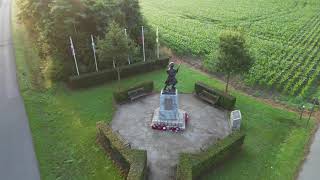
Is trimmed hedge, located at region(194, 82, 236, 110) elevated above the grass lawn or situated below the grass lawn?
above

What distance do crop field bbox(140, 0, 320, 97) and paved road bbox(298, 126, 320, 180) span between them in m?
6.49

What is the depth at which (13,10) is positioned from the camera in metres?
45.3

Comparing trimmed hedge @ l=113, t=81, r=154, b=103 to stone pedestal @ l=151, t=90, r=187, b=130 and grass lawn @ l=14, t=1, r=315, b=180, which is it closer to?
grass lawn @ l=14, t=1, r=315, b=180

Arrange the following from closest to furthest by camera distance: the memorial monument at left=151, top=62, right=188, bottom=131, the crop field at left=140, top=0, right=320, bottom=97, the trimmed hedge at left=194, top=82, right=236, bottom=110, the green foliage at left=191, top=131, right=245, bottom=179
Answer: the green foliage at left=191, top=131, right=245, bottom=179 → the memorial monument at left=151, top=62, right=188, bottom=131 → the trimmed hedge at left=194, top=82, right=236, bottom=110 → the crop field at left=140, top=0, right=320, bottom=97

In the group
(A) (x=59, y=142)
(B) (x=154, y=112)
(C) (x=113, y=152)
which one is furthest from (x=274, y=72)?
(A) (x=59, y=142)

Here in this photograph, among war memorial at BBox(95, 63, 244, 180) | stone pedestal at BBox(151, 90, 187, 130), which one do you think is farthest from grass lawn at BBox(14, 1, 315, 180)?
stone pedestal at BBox(151, 90, 187, 130)

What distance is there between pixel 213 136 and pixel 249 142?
2.26m

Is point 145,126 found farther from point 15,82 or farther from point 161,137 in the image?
point 15,82

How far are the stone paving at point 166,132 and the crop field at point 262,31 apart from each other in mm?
6150

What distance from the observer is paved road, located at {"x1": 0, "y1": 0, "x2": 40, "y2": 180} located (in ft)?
57.2

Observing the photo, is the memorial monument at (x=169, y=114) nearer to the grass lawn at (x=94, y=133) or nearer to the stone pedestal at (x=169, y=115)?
the stone pedestal at (x=169, y=115)

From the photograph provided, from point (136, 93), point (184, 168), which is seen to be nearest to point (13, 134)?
point (136, 93)

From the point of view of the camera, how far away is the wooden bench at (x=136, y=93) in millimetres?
23798

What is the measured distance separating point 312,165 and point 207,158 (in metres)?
6.57
